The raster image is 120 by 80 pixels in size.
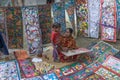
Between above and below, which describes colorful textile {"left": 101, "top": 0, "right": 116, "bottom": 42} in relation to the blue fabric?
above

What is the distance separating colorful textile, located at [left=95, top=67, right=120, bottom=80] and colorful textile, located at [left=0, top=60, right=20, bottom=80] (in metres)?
1.92

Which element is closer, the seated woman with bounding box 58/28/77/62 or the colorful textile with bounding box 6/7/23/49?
the seated woman with bounding box 58/28/77/62

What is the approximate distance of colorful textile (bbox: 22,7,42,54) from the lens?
6.40m

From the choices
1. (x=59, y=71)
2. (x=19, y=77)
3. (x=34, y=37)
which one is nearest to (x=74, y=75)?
(x=59, y=71)

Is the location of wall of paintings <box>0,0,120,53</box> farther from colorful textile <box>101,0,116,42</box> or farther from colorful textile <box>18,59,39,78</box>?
colorful textile <box>18,59,39,78</box>

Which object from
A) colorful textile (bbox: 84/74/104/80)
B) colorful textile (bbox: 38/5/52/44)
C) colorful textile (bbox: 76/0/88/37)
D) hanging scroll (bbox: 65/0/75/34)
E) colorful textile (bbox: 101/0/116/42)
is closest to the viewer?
colorful textile (bbox: 84/74/104/80)

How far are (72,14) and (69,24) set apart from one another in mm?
391

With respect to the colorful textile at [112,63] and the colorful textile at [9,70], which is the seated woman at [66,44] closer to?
the colorful textile at [112,63]

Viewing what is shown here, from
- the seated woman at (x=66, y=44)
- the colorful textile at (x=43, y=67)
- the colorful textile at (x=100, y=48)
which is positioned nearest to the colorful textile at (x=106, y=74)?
the colorful textile at (x=100, y=48)

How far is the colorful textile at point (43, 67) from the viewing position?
5.71 meters

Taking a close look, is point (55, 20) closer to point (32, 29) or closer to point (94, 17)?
point (32, 29)

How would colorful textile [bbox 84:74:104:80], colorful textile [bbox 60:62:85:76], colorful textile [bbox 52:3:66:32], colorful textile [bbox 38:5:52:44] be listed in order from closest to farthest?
colorful textile [bbox 84:74:104:80] → colorful textile [bbox 60:62:85:76] → colorful textile [bbox 38:5:52:44] → colorful textile [bbox 52:3:66:32]

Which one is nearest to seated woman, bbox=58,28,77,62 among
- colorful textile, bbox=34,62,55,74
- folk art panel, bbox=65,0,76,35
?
colorful textile, bbox=34,62,55,74

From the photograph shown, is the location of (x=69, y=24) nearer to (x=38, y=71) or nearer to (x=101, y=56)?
(x=101, y=56)
